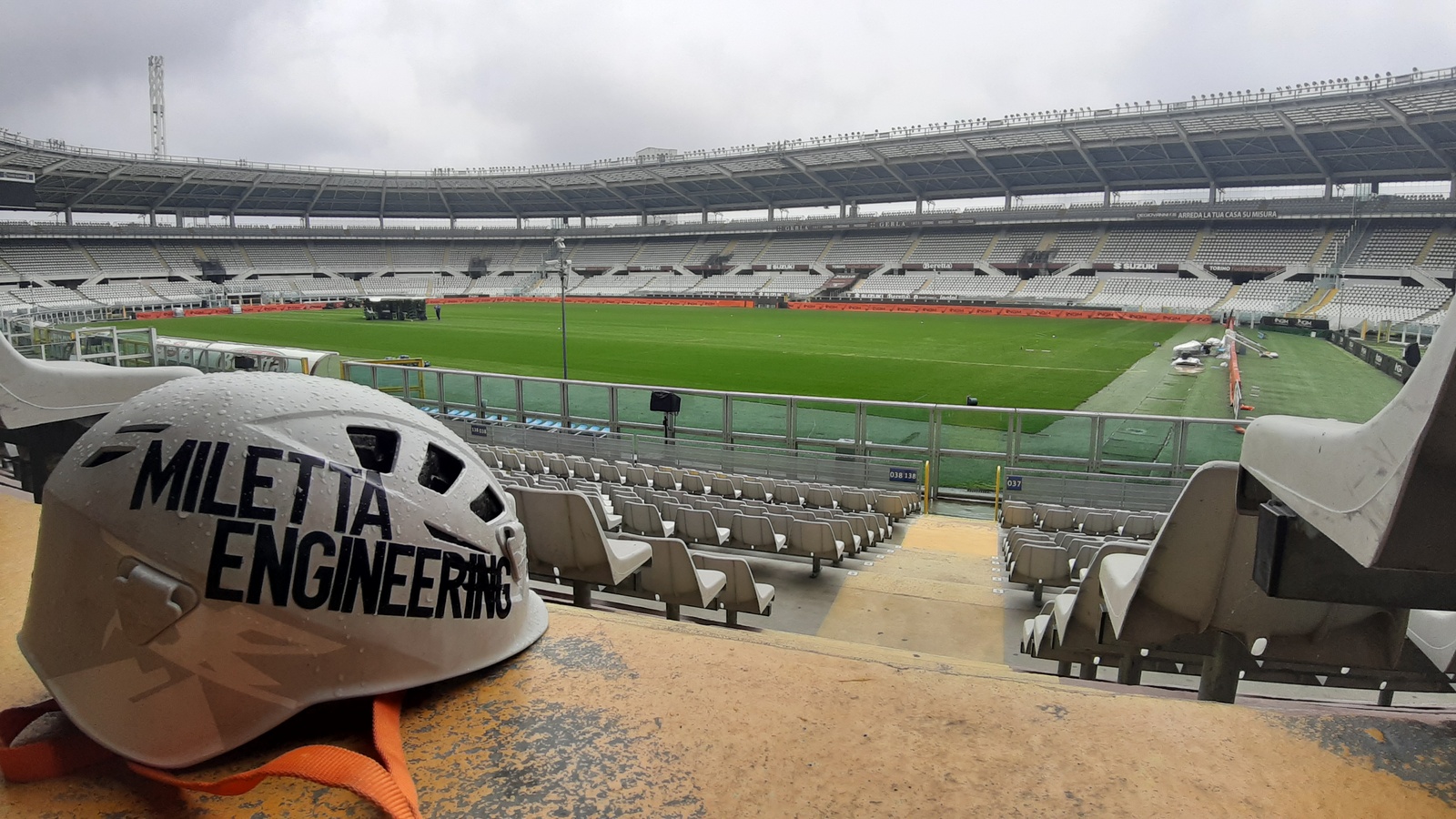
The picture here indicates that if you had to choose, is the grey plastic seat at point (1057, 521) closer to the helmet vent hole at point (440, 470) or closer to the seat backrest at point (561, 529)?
the seat backrest at point (561, 529)

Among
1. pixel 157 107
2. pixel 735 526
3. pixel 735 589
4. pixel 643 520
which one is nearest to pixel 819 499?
pixel 735 526

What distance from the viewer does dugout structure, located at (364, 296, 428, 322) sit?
5831 centimetres

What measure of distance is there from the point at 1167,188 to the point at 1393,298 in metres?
28.4

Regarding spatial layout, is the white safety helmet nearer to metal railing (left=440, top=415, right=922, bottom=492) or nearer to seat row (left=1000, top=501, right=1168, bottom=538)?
seat row (left=1000, top=501, right=1168, bottom=538)

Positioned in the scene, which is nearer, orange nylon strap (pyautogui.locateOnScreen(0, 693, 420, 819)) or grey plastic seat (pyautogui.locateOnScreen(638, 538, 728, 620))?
orange nylon strap (pyautogui.locateOnScreen(0, 693, 420, 819))

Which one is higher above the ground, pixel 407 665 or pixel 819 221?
pixel 819 221

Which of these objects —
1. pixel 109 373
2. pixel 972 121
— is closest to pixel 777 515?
pixel 109 373

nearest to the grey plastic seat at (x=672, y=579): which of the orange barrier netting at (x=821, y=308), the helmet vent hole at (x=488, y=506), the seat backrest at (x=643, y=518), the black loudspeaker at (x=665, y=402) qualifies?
the helmet vent hole at (x=488, y=506)

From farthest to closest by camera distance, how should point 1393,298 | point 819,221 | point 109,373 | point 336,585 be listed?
point 819,221 < point 1393,298 < point 109,373 < point 336,585

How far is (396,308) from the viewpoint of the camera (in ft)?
192

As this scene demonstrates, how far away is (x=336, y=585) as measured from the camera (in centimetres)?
229

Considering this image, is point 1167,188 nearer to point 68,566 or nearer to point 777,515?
point 777,515

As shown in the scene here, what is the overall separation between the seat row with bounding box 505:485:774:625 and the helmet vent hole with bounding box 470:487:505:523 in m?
1.67

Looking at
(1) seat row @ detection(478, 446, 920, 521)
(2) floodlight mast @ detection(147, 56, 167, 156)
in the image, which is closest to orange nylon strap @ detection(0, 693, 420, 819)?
(1) seat row @ detection(478, 446, 920, 521)
